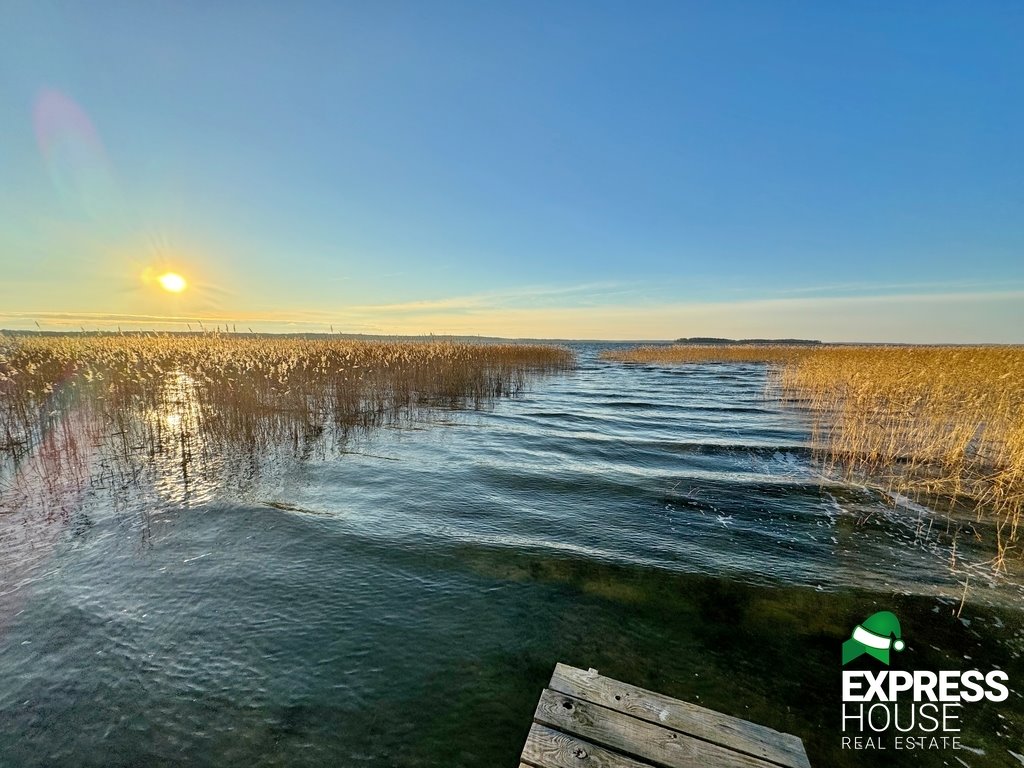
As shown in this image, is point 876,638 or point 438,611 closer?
point 876,638

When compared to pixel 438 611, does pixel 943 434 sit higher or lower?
higher

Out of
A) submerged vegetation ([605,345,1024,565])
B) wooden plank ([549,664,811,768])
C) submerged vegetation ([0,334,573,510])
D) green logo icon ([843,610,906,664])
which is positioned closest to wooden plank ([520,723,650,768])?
wooden plank ([549,664,811,768])

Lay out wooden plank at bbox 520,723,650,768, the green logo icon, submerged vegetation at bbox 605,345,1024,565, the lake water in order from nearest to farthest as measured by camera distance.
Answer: wooden plank at bbox 520,723,650,768 → the lake water → the green logo icon → submerged vegetation at bbox 605,345,1024,565

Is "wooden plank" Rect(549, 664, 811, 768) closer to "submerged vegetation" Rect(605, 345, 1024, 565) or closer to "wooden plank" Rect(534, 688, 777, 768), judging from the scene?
"wooden plank" Rect(534, 688, 777, 768)

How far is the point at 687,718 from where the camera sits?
7.62 feet

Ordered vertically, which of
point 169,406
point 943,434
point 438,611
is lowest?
point 438,611

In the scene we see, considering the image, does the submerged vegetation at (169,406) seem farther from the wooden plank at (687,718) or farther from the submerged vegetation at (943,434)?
the submerged vegetation at (943,434)

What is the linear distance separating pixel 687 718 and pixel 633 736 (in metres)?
0.34

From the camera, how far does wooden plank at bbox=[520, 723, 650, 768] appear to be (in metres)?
2.05

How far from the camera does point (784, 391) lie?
69.7 feet

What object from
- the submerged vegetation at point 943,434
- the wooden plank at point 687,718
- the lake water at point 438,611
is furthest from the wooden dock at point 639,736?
the submerged vegetation at point 943,434

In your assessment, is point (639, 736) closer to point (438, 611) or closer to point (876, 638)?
point (438, 611)

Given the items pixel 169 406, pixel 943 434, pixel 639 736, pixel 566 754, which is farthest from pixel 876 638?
pixel 169 406

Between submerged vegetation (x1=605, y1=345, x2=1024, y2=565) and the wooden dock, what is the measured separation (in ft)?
18.0
